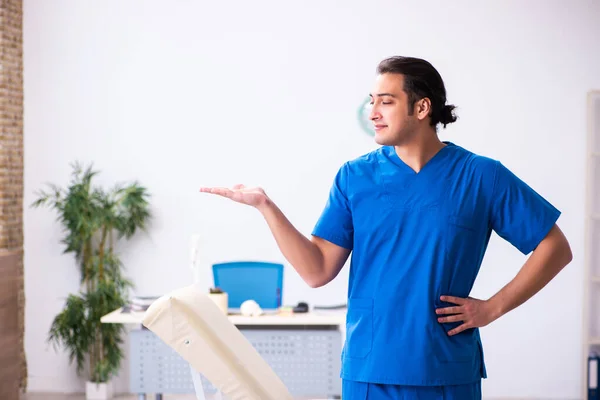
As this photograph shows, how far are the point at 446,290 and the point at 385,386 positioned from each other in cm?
25

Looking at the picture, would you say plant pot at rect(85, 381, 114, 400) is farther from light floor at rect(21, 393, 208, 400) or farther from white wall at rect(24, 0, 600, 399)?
white wall at rect(24, 0, 600, 399)

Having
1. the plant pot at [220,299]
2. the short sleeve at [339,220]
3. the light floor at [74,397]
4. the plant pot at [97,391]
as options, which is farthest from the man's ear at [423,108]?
→ the plant pot at [97,391]

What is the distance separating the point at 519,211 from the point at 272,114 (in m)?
3.54

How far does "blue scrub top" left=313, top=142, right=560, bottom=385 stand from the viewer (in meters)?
1.65

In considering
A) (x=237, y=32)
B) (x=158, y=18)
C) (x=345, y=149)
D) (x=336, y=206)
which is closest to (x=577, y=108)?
(x=345, y=149)

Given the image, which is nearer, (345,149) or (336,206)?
(336,206)

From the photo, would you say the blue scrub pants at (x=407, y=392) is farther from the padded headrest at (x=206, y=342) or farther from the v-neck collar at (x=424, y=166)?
the v-neck collar at (x=424, y=166)

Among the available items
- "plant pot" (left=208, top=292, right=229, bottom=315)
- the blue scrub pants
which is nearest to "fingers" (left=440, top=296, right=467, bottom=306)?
the blue scrub pants

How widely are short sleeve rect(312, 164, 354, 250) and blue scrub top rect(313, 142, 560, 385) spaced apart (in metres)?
0.04

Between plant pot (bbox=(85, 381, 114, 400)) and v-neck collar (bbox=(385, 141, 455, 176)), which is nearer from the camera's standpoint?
v-neck collar (bbox=(385, 141, 455, 176))

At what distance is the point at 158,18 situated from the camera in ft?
16.8

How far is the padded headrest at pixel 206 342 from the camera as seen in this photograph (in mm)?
1699

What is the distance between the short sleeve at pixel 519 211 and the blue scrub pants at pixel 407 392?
0.35 meters

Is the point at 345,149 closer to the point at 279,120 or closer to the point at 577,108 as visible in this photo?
the point at 279,120
